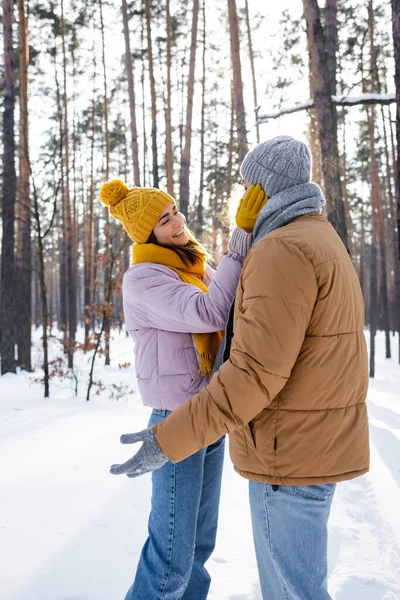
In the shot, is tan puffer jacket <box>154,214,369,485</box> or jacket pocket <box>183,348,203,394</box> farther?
jacket pocket <box>183,348,203,394</box>

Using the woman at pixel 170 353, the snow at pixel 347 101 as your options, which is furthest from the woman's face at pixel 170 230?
the snow at pixel 347 101

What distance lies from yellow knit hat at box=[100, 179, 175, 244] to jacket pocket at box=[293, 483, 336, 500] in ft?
4.22

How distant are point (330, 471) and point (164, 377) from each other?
830 mm

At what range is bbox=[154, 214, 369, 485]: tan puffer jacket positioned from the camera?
58.2 inches

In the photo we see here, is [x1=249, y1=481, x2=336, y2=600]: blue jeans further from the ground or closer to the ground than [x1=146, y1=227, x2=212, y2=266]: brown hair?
closer to the ground

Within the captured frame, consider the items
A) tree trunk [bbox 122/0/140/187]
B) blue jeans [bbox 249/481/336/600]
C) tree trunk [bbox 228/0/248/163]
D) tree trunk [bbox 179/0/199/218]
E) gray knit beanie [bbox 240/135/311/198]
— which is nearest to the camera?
blue jeans [bbox 249/481/336/600]

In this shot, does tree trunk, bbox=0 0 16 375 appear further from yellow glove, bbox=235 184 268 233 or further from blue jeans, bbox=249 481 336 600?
blue jeans, bbox=249 481 336 600

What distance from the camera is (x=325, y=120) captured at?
726cm

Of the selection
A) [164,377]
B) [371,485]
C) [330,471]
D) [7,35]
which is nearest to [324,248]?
[330,471]

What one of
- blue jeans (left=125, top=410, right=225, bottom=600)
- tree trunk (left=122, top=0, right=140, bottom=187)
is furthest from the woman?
tree trunk (left=122, top=0, right=140, bottom=187)

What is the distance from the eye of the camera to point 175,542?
2.14 metres

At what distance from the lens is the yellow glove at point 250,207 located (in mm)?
1784

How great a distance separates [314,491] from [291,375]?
1.21 feet

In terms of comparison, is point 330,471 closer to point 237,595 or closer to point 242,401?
point 242,401
